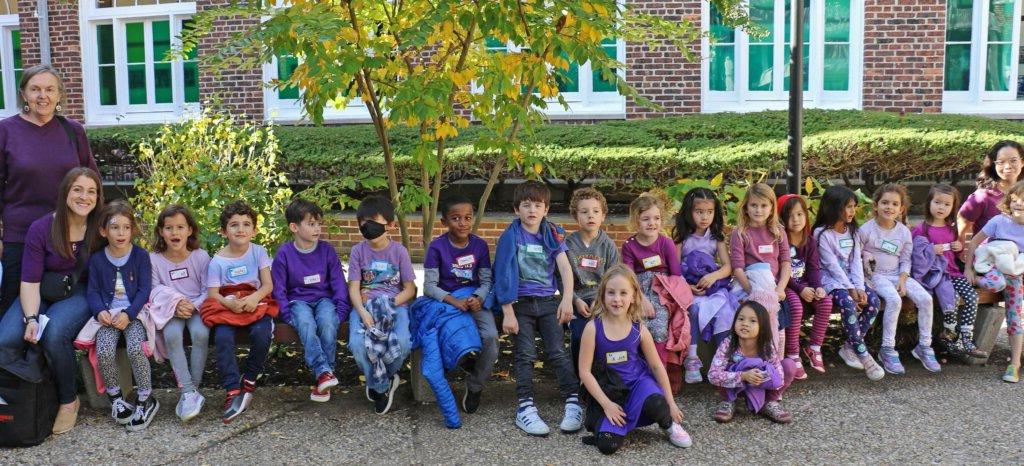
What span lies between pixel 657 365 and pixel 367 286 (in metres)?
1.62

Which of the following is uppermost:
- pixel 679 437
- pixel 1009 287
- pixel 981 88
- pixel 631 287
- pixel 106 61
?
pixel 106 61

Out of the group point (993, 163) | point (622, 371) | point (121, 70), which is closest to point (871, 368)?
point (622, 371)

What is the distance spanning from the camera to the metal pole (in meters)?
5.68

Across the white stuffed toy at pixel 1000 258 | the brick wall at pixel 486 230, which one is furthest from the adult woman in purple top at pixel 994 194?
the brick wall at pixel 486 230

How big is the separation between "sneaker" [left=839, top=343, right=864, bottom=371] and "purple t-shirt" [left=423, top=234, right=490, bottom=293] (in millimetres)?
2127

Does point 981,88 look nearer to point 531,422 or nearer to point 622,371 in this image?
point 622,371

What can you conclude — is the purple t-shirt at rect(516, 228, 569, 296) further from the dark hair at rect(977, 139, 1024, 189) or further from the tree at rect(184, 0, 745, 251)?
the dark hair at rect(977, 139, 1024, 189)

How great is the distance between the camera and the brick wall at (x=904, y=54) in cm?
1113

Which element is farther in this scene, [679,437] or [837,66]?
[837,66]

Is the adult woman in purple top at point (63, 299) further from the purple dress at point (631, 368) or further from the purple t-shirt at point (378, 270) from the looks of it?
the purple dress at point (631, 368)

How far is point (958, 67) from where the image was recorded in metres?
11.6

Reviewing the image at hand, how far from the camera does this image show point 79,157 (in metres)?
4.86

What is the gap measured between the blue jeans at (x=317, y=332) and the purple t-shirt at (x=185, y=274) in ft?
1.74

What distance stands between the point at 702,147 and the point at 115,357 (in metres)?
6.59
